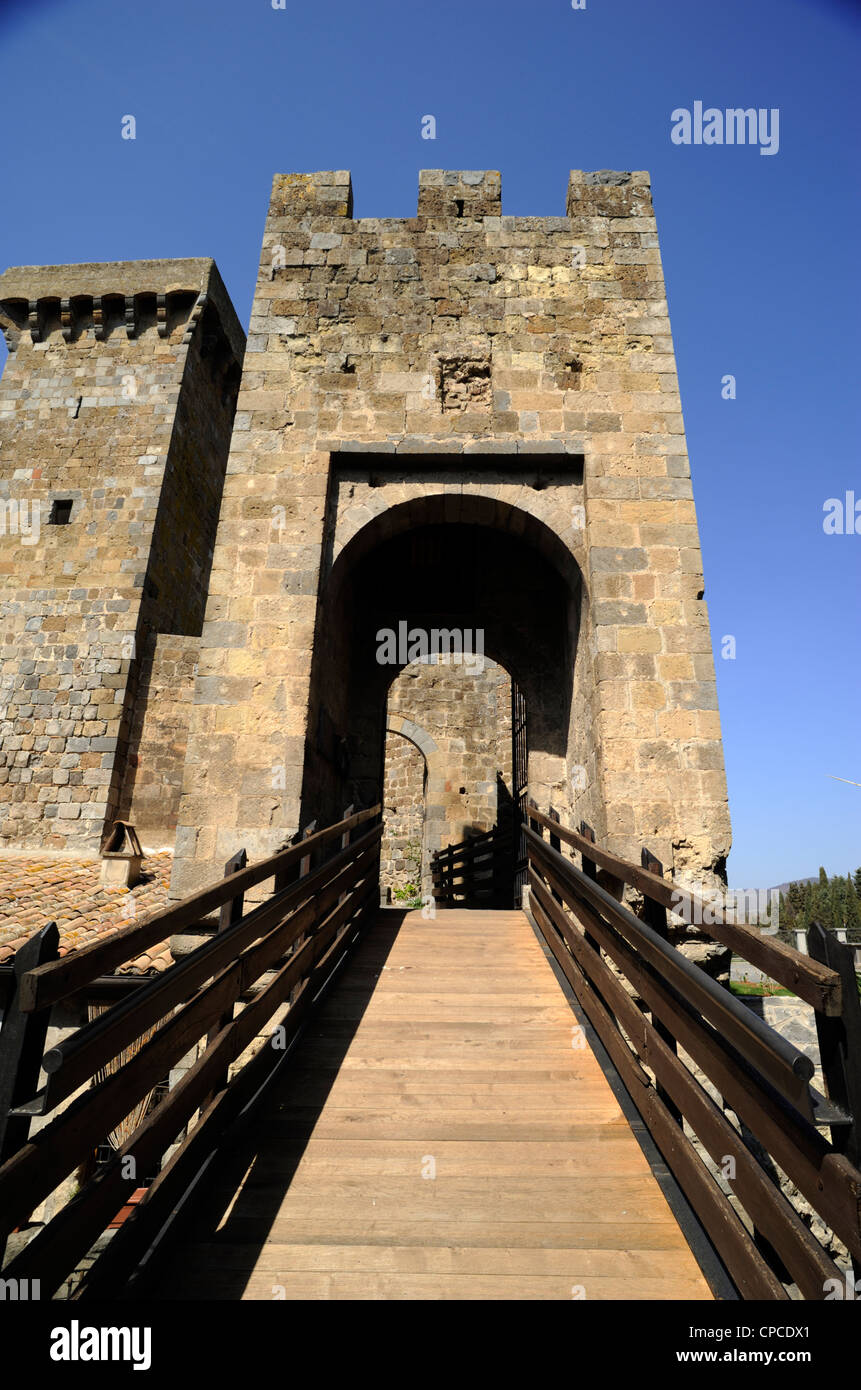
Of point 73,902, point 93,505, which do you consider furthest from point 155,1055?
point 93,505

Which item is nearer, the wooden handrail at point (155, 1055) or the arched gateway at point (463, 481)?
the wooden handrail at point (155, 1055)

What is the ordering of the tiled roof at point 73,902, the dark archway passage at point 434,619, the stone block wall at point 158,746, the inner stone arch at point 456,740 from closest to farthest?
the dark archway passage at point 434,619 < the tiled roof at point 73,902 < the stone block wall at point 158,746 < the inner stone arch at point 456,740

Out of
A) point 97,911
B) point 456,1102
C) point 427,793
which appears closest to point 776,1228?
point 456,1102

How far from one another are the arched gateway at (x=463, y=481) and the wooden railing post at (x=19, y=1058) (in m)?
3.13

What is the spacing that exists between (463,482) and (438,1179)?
4.62 metres

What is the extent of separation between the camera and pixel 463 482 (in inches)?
227

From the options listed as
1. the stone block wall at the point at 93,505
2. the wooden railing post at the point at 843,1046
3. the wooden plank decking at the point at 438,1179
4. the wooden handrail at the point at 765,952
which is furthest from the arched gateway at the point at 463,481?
the stone block wall at the point at 93,505

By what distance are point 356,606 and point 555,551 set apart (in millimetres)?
2437

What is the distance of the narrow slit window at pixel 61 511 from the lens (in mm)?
12062

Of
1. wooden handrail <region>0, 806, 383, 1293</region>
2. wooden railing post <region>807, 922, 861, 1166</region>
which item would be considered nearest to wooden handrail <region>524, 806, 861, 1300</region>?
wooden railing post <region>807, 922, 861, 1166</region>

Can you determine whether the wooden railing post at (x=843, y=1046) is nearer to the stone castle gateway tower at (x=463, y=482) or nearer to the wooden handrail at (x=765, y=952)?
the wooden handrail at (x=765, y=952)

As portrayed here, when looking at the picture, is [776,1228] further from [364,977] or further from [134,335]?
[134,335]

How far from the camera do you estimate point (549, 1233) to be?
7.55ft

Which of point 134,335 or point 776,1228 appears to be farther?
point 134,335
